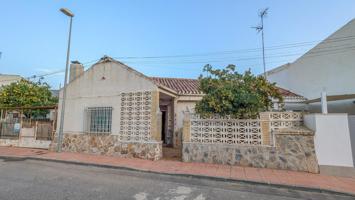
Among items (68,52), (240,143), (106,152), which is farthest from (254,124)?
(68,52)

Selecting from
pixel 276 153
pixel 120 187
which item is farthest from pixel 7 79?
pixel 276 153

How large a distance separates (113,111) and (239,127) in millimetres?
6525

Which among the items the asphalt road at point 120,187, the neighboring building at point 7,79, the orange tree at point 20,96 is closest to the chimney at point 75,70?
the asphalt road at point 120,187

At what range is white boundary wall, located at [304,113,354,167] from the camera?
6578 mm

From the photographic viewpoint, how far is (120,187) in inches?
216

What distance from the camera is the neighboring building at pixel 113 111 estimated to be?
9336mm

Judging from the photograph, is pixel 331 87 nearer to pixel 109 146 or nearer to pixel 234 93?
pixel 234 93

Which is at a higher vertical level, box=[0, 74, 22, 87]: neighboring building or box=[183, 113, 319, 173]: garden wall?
box=[0, 74, 22, 87]: neighboring building

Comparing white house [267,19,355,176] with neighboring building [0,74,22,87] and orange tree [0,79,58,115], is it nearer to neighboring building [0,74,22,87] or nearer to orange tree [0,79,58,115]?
orange tree [0,79,58,115]

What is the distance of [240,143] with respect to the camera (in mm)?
7961

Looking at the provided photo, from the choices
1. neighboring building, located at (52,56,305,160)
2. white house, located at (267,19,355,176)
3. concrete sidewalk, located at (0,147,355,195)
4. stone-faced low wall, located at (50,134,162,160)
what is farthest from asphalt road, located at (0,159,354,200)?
neighboring building, located at (52,56,305,160)

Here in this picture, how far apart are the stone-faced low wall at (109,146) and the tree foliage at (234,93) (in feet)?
9.80

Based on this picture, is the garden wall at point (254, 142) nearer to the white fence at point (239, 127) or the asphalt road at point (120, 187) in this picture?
the white fence at point (239, 127)

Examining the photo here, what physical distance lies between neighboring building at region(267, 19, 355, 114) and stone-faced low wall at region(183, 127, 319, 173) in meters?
3.55
